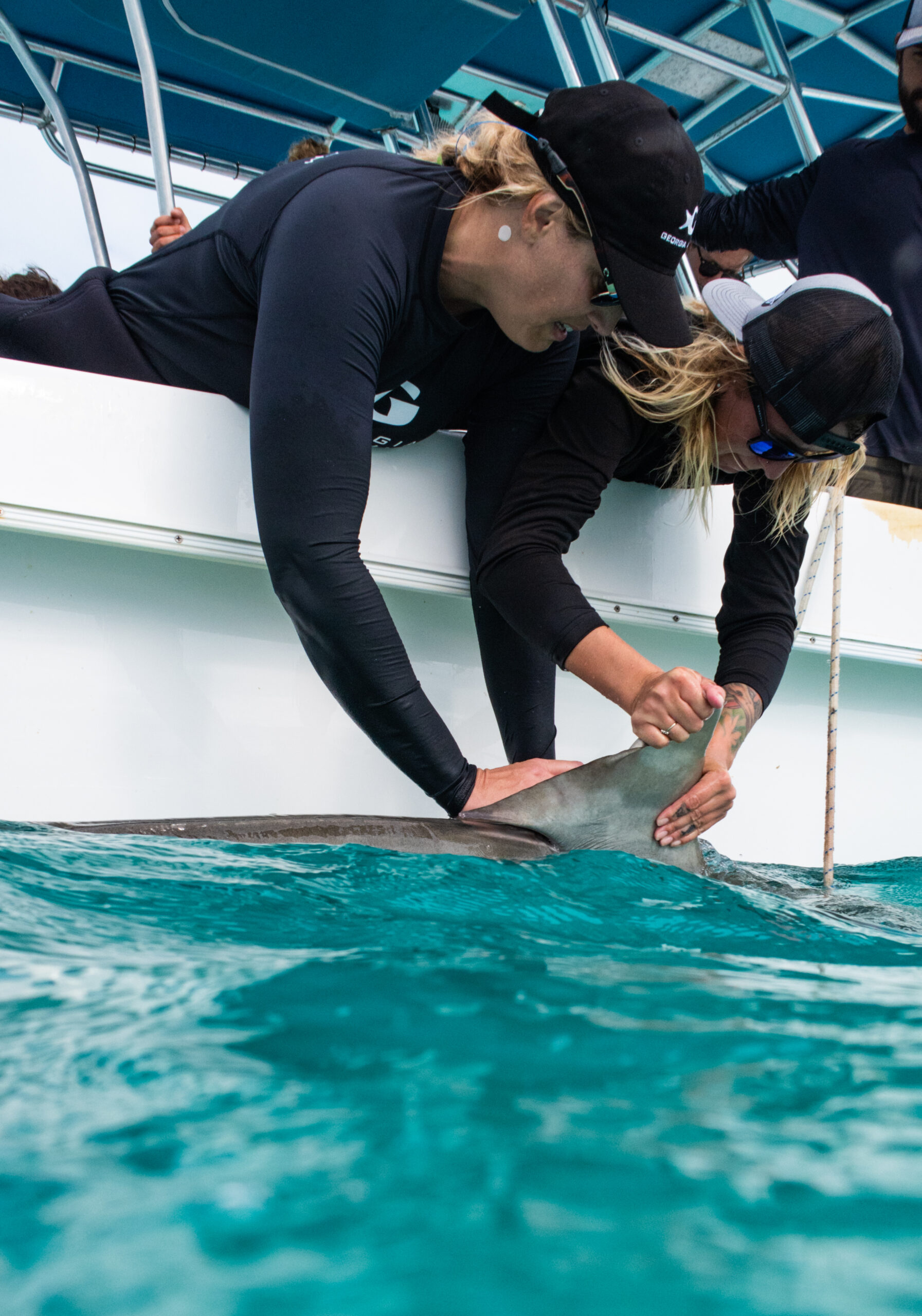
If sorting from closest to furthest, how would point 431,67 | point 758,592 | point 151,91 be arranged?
point 758,592, point 151,91, point 431,67

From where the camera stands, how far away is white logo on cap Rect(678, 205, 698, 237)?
1.03 meters

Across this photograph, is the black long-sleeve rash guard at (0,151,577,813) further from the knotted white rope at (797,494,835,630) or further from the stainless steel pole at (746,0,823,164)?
the stainless steel pole at (746,0,823,164)

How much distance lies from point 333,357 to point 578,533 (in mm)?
489

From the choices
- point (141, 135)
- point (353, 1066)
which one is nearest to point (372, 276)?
point (353, 1066)

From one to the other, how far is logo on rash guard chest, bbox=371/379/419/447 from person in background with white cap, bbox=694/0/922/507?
32.6 inches

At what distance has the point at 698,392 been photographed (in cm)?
128

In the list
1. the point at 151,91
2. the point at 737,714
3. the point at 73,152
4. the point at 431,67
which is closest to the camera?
the point at 737,714

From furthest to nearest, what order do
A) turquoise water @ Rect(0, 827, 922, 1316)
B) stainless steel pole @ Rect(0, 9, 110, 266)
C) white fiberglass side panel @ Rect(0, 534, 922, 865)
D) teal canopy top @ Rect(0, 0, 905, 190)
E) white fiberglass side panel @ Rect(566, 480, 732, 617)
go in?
stainless steel pole @ Rect(0, 9, 110, 266) → teal canopy top @ Rect(0, 0, 905, 190) → white fiberglass side panel @ Rect(566, 480, 732, 617) → white fiberglass side panel @ Rect(0, 534, 922, 865) → turquoise water @ Rect(0, 827, 922, 1316)

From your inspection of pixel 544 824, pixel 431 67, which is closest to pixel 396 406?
pixel 544 824

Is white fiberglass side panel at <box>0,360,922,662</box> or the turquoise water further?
white fiberglass side panel at <box>0,360,922,662</box>

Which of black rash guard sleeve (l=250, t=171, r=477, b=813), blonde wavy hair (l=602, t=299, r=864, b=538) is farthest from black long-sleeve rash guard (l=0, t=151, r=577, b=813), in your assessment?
blonde wavy hair (l=602, t=299, r=864, b=538)

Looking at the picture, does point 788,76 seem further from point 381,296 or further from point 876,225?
point 381,296

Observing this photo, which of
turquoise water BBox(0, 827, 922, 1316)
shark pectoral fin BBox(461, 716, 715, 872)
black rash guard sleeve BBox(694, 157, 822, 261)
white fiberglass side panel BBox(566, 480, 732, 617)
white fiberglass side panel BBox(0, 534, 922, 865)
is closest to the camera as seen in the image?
turquoise water BBox(0, 827, 922, 1316)

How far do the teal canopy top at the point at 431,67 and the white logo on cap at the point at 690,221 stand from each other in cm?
144
